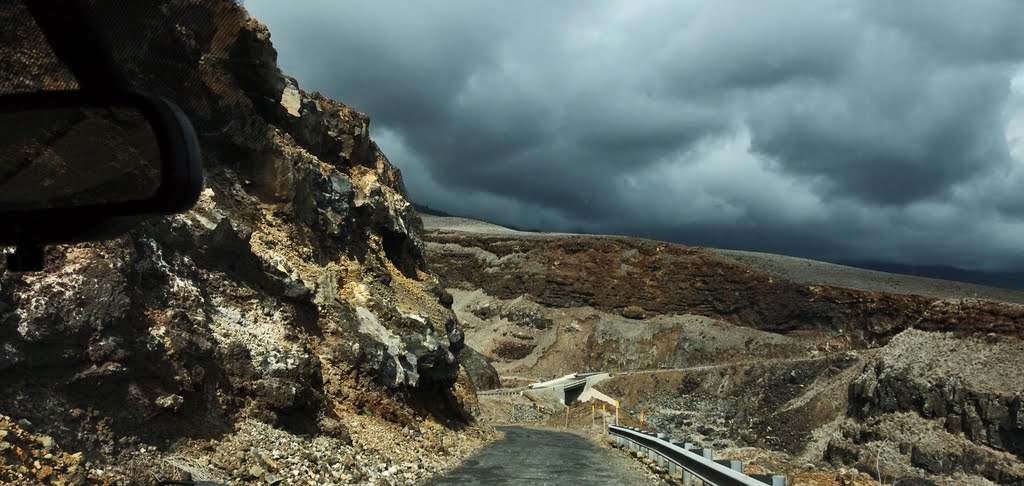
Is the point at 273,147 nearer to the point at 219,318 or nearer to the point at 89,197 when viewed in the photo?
the point at 219,318

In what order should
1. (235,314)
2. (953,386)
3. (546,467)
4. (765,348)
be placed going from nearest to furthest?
(235,314) → (546,467) → (953,386) → (765,348)

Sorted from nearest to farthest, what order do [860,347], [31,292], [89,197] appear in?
1. [89,197]
2. [31,292]
3. [860,347]

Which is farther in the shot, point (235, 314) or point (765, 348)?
point (765, 348)

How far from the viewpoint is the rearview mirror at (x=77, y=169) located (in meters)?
3.85

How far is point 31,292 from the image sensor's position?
8125 millimetres

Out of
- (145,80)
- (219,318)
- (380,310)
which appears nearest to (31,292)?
(145,80)

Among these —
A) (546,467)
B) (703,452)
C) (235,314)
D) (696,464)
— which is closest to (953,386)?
(546,467)

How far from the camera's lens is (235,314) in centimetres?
1295

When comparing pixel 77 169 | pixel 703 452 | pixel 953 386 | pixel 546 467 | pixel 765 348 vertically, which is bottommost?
pixel 765 348

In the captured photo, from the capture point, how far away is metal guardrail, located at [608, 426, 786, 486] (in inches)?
363

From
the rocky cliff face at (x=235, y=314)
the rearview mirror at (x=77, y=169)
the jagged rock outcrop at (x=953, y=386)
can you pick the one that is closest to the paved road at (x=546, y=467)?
the rocky cliff face at (x=235, y=314)

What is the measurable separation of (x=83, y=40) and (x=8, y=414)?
526 cm

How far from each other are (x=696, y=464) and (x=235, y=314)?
27.9 ft

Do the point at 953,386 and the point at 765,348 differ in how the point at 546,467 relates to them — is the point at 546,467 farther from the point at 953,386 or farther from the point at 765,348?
the point at 765,348
